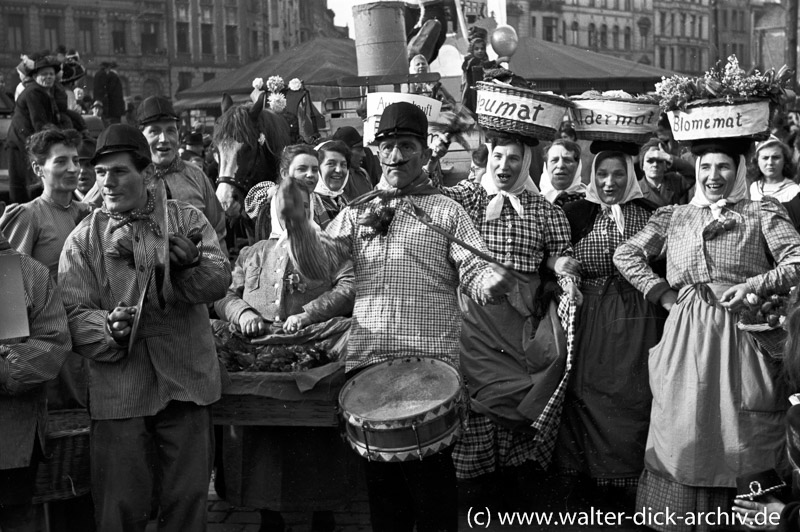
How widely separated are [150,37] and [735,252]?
65513mm

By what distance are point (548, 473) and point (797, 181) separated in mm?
4939

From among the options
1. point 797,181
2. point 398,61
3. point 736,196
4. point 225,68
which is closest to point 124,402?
point 736,196

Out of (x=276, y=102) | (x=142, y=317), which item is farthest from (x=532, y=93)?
(x=276, y=102)

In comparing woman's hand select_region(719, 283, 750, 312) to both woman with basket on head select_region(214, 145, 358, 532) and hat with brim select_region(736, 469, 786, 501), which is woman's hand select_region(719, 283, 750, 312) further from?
woman with basket on head select_region(214, 145, 358, 532)

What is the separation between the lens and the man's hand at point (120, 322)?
14.8 feet

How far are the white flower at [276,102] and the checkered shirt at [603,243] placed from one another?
148 inches

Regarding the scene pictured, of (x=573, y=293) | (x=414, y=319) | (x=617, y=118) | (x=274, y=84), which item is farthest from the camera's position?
(x=274, y=84)

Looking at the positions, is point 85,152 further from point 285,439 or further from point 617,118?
point 617,118

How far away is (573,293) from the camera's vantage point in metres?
5.68

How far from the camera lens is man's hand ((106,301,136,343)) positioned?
4.52m

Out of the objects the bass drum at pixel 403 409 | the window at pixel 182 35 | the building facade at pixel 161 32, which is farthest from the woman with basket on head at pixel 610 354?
the window at pixel 182 35

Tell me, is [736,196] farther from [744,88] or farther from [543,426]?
[543,426]

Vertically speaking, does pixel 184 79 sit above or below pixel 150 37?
below

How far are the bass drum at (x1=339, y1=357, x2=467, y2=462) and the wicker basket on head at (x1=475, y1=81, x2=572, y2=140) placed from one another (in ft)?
5.81
